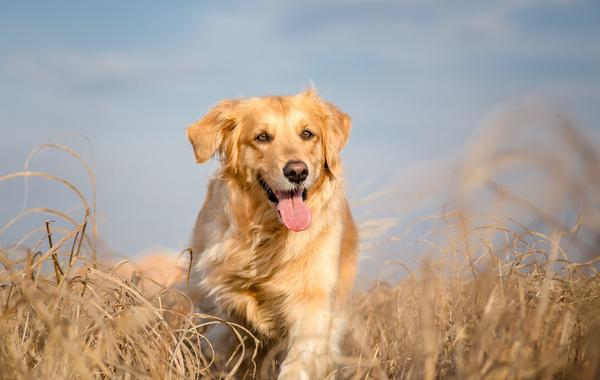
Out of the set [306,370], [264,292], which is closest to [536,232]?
[306,370]

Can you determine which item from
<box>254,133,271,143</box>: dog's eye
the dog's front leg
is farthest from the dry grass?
<box>254,133,271,143</box>: dog's eye

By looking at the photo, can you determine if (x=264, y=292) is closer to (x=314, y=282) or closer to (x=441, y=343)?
(x=314, y=282)

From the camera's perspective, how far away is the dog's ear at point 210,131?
175 inches

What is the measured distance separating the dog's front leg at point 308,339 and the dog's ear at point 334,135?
89 centimetres

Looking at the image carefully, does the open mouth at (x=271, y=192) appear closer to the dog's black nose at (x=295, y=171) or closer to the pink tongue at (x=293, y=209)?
the pink tongue at (x=293, y=209)

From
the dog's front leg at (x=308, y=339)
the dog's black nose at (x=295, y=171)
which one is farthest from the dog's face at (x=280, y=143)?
the dog's front leg at (x=308, y=339)

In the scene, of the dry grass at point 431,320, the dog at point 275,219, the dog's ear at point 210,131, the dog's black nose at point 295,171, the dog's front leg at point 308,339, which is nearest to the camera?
the dry grass at point 431,320

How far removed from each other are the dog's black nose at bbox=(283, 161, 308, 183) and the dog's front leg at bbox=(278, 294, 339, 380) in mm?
734

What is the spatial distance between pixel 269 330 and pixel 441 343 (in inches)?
74.3

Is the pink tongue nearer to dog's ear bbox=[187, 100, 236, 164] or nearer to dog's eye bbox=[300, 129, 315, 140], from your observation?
dog's eye bbox=[300, 129, 315, 140]

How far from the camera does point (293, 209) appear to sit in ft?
13.4

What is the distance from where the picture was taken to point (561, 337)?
7.62ft

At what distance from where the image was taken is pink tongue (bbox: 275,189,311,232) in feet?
13.4

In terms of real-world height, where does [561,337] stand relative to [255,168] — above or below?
below
